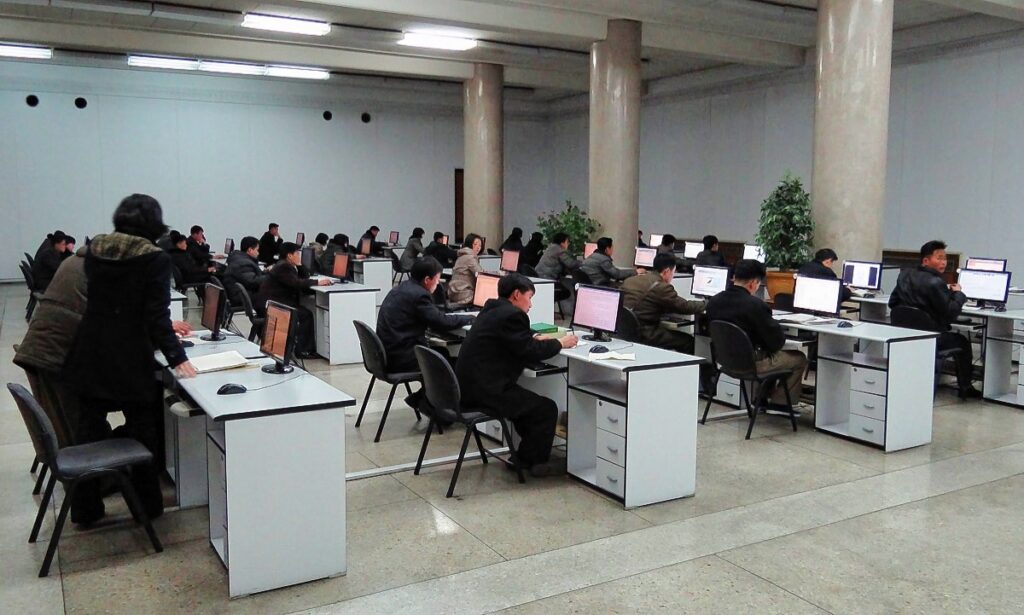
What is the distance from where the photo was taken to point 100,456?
3559 mm

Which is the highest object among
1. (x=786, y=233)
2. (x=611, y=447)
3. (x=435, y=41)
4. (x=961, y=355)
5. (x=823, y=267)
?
(x=435, y=41)

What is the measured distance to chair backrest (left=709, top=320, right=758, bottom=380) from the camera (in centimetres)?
549

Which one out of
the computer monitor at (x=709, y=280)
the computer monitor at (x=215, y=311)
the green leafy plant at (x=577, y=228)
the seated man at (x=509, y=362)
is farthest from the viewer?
the green leafy plant at (x=577, y=228)

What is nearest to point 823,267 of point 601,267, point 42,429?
point 601,267

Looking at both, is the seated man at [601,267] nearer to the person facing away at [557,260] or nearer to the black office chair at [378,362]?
the person facing away at [557,260]

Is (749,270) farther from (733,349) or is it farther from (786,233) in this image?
(786,233)

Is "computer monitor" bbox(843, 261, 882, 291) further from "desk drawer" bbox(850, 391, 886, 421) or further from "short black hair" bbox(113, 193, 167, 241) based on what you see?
"short black hair" bbox(113, 193, 167, 241)

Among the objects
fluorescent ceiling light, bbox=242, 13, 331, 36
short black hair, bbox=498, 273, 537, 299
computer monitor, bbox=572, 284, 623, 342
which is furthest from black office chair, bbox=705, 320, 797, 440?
fluorescent ceiling light, bbox=242, 13, 331, 36

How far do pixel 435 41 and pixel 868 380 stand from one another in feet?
29.4

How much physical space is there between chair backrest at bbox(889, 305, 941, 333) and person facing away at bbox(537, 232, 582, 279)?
15.9 feet

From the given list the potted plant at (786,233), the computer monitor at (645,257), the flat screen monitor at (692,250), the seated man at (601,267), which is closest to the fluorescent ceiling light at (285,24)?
the seated man at (601,267)

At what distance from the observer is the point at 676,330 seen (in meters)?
6.87

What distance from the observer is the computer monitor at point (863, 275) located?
8477mm

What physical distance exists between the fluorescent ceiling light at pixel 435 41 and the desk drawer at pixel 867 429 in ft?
28.7
